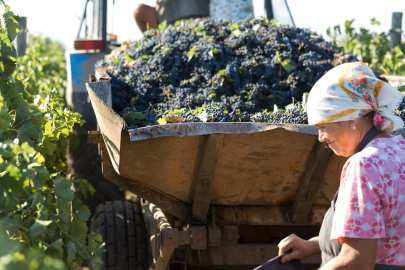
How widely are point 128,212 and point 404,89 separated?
1.94 m

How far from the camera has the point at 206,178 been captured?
1.91m

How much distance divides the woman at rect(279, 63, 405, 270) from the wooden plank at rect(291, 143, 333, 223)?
1.53ft

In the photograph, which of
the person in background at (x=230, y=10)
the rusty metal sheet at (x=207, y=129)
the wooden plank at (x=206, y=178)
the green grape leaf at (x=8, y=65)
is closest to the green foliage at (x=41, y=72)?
the person in background at (x=230, y=10)

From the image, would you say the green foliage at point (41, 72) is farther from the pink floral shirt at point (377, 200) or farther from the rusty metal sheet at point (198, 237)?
the pink floral shirt at point (377, 200)

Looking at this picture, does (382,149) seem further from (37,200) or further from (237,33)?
(237,33)

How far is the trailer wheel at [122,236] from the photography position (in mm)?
2535

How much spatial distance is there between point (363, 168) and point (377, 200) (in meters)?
0.10

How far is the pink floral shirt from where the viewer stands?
4.01 ft

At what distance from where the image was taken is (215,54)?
2.97m

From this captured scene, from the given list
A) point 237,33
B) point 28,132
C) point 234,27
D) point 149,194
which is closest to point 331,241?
point 149,194

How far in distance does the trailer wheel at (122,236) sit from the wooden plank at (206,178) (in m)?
0.69

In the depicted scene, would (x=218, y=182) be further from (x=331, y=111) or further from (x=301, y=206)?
(x=331, y=111)

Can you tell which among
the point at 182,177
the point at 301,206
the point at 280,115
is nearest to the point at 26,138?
the point at 182,177

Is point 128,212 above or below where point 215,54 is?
below
